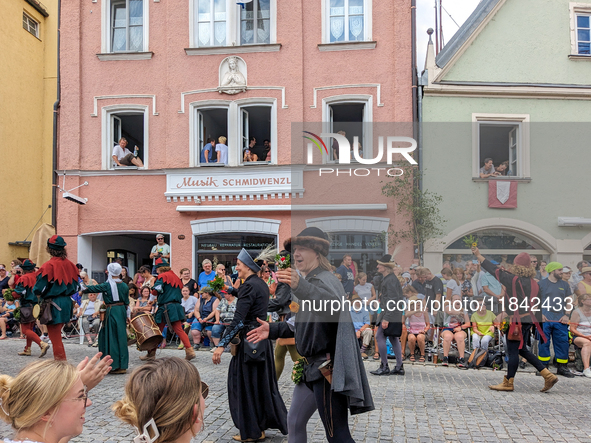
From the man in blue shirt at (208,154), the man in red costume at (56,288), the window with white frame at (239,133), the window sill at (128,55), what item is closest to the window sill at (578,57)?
the window with white frame at (239,133)

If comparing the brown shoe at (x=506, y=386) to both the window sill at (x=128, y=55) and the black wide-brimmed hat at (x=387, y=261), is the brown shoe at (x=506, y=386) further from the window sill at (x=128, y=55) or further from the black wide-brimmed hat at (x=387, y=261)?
the window sill at (x=128, y=55)

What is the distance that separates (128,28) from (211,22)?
2.58 m

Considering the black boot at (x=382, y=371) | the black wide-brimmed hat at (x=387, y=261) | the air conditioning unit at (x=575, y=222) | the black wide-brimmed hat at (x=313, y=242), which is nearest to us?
the black wide-brimmed hat at (x=313, y=242)

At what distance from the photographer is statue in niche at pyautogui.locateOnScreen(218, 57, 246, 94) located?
15.8m

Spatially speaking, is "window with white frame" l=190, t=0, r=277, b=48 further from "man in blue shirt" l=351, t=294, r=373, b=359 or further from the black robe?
the black robe

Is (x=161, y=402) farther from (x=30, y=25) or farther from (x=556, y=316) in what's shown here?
(x=30, y=25)

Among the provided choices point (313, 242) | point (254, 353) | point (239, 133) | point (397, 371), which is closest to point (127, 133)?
point (239, 133)

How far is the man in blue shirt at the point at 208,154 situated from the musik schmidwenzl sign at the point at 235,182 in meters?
0.40

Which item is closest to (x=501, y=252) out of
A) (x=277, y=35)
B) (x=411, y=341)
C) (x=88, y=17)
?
(x=411, y=341)

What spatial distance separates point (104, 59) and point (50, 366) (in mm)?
15841

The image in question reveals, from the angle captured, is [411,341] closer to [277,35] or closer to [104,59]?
[277,35]

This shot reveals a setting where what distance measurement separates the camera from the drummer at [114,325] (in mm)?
9141

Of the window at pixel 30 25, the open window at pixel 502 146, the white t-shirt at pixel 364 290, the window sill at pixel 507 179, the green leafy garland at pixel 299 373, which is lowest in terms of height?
the green leafy garland at pixel 299 373

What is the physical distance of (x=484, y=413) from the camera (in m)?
6.92
